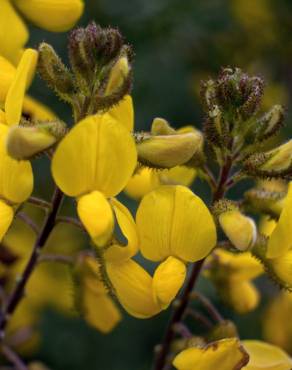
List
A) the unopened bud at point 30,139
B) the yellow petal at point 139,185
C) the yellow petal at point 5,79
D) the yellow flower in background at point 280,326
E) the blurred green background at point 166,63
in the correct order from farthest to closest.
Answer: the blurred green background at point 166,63, the yellow flower in background at point 280,326, the yellow petal at point 139,185, the yellow petal at point 5,79, the unopened bud at point 30,139

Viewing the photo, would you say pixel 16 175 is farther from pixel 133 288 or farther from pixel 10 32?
pixel 10 32

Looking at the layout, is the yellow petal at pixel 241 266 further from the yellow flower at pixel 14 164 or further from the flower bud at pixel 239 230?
the yellow flower at pixel 14 164

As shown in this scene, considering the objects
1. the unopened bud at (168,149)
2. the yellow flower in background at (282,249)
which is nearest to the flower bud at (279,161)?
the yellow flower in background at (282,249)

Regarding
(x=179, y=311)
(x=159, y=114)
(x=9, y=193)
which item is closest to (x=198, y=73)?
(x=159, y=114)

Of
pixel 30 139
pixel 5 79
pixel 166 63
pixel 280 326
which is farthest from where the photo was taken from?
pixel 166 63

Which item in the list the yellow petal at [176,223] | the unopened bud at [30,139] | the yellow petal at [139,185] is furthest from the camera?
the yellow petal at [139,185]

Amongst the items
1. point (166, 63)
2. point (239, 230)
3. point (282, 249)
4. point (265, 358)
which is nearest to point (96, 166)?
point (239, 230)

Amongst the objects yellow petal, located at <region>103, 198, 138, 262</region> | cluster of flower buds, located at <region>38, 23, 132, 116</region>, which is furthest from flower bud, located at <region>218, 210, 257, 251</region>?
cluster of flower buds, located at <region>38, 23, 132, 116</region>
